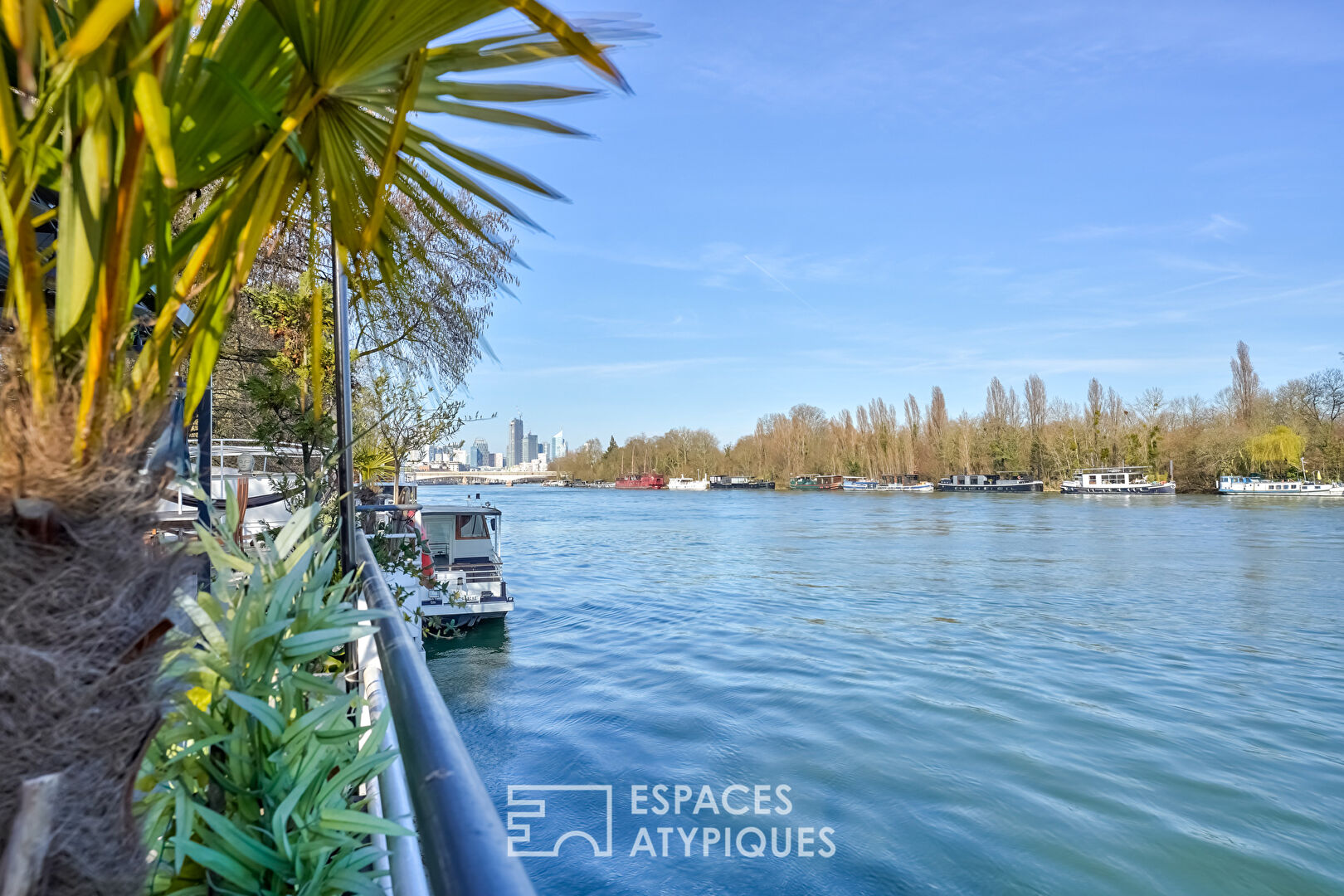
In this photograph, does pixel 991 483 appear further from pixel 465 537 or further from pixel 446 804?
pixel 446 804

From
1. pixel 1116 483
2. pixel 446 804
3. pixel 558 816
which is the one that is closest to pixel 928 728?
pixel 558 816

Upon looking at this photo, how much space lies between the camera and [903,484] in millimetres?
91125

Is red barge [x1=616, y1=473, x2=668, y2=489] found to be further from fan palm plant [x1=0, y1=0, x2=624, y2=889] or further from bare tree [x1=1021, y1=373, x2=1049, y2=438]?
fan palm plant [x1=0, y1=0, x2=624, y2=889]

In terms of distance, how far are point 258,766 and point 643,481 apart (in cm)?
11000

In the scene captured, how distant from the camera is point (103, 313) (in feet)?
2.58

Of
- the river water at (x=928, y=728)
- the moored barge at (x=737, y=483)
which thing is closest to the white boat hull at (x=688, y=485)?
the moored barge at (x=737, y=483)

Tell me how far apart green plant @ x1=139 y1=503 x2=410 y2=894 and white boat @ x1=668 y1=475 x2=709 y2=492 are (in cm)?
10192

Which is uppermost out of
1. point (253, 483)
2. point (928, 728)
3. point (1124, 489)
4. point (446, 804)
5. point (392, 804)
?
point (253, 483)

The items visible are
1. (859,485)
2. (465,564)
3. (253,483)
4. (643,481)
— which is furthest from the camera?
(643,481)

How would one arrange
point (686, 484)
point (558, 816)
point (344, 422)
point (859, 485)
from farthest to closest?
point (686, 484) < point (859, 485) < point (558, 816) < point (344, 422)

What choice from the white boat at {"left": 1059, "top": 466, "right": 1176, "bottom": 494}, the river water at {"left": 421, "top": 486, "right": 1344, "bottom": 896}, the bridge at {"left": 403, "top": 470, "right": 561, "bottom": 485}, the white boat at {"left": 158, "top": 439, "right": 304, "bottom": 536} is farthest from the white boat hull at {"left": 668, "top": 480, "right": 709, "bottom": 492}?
the white boat at {"left": 158, "top": 439, "right": 304, "bottom": 536}

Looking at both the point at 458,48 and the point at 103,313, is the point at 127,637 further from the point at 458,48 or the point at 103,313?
the point at 458,48

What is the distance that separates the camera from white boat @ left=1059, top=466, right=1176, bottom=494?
6562 centimetres

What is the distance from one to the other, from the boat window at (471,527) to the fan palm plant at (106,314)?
52.1 ft
